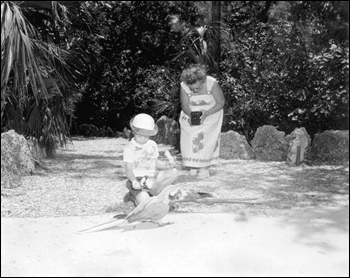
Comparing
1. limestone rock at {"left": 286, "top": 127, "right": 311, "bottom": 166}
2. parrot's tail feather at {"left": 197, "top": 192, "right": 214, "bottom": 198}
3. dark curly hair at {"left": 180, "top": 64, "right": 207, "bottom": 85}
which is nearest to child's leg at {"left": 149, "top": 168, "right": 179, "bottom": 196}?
parrot's tail feather at {"left": 197, "top": 192, "right": 214, "bottom": 198}

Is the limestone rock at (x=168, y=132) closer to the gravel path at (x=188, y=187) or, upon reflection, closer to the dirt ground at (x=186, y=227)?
the gravel path at (x=188, y=187)

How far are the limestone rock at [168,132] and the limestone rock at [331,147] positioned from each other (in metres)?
2.21

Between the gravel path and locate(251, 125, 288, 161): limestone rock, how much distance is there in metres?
0.36

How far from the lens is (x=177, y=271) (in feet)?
9.86

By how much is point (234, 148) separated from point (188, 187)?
2.36 metres

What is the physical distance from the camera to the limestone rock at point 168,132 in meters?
9.08

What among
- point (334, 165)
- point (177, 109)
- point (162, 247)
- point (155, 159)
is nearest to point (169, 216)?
point (155, 159)

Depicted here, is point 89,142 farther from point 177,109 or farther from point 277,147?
point 277,147

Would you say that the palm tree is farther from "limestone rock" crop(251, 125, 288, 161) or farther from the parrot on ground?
"limestone rock" crop(251, 125, 288, 161)

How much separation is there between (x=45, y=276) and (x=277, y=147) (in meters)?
5.32

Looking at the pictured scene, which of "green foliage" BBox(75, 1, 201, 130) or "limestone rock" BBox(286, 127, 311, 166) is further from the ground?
"green foliage" BBox(75, 1, 201, 130)

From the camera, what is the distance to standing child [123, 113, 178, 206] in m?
4.09

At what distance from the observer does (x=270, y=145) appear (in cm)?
784

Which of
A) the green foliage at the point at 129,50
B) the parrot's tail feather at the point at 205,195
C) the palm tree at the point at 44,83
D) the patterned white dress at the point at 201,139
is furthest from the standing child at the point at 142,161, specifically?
the green foliage at the point at 129,50
